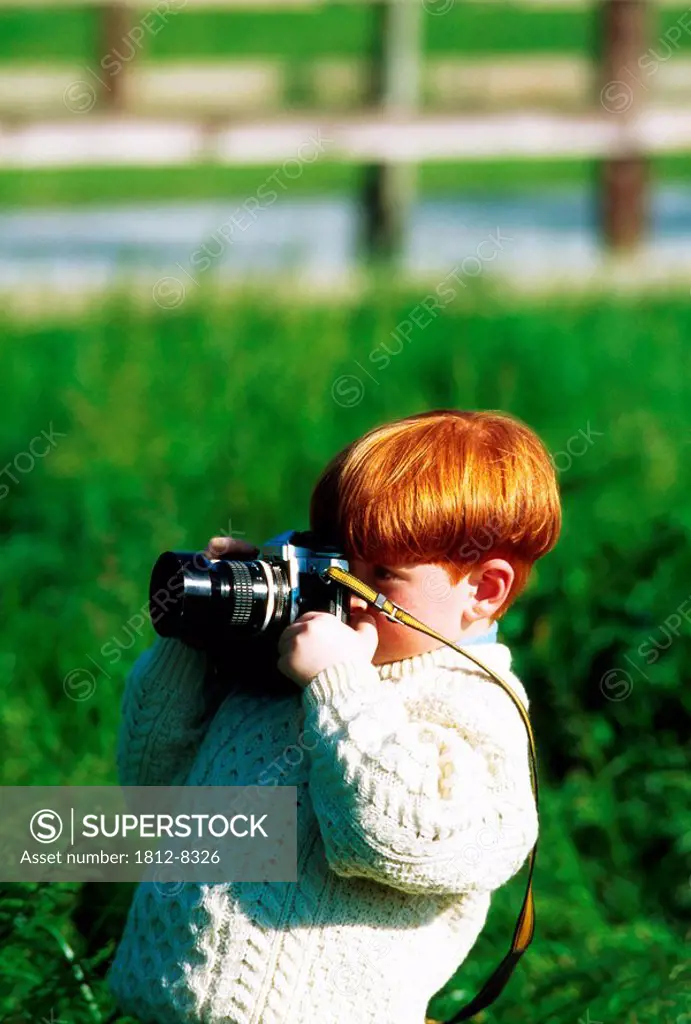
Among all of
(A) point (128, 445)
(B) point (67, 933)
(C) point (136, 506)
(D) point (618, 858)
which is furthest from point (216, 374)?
(B) point (67, 933)

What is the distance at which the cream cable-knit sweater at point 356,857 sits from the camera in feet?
6.55

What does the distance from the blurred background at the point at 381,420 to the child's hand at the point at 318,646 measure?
760 mm

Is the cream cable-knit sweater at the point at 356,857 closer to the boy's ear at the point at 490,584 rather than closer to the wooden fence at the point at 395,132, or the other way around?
the boy's ear at the point at 490,584

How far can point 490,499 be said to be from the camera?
214cm

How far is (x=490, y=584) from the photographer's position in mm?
2221

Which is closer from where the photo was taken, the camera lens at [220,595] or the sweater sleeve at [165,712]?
the camera lens at [220,595]

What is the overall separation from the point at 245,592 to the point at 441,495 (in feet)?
0.94

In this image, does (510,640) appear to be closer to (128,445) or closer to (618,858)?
(618,858)

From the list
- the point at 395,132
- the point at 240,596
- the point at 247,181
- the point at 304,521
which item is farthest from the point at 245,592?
the point at 247,181

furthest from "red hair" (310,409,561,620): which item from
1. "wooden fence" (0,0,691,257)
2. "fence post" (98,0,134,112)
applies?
"fence post" (98,0,134,112)

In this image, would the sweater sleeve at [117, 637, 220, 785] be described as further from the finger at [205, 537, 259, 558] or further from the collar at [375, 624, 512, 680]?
the collar at [375, 624, 512, 680]

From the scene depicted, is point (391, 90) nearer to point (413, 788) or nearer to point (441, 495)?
point (441, 495)

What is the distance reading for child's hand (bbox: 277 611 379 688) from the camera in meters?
2.05

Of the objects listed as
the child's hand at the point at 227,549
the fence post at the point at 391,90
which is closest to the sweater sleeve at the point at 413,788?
the child's hand at the point at 227,549
